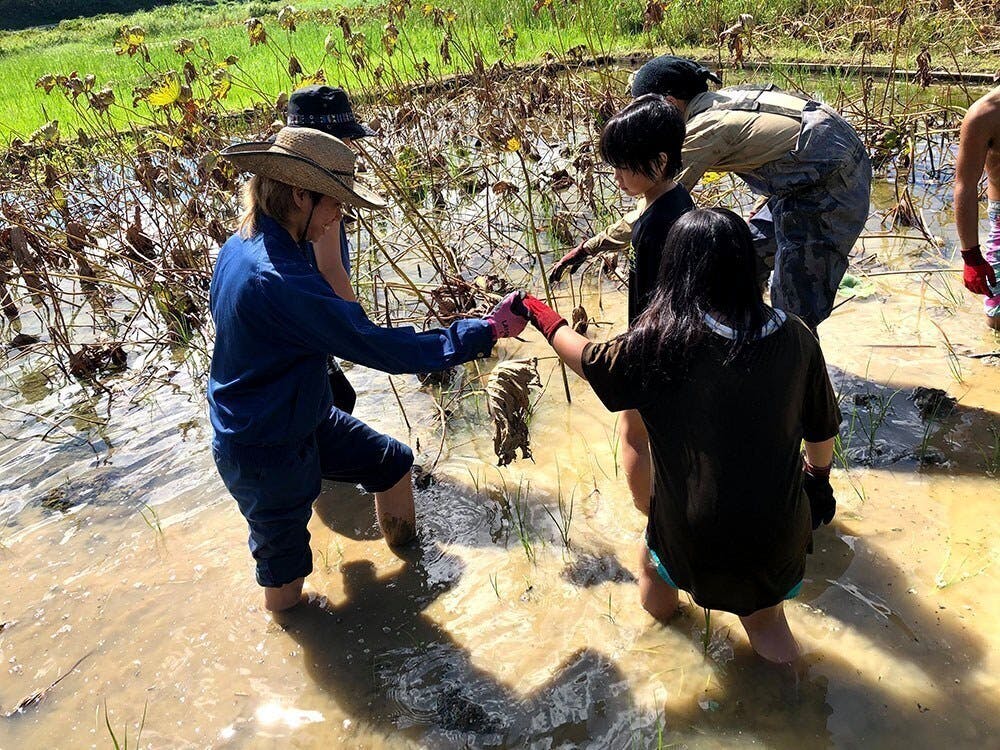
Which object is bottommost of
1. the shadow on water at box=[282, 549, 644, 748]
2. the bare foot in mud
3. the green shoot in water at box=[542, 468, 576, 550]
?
the shadow on water at box=[282, 549, 644, 748]

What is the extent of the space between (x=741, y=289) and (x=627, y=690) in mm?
1276

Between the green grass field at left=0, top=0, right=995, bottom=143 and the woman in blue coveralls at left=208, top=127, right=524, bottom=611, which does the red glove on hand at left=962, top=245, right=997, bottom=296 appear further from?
the green grass field at left=0, top=0, right=995, bottom=143

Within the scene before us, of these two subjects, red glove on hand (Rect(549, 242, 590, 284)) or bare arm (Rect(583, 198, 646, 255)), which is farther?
red glove on hand (Rect(549, 242, 590, 284))

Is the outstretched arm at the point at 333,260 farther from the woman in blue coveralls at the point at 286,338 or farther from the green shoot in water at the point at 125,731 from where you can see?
the green shoot in water at the point at 125,731

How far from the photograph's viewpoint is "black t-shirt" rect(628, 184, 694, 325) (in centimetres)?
238

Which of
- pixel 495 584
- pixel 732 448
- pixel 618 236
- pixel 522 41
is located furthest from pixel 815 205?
pixel 522 41

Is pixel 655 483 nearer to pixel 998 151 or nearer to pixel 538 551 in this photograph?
pixel 538 551

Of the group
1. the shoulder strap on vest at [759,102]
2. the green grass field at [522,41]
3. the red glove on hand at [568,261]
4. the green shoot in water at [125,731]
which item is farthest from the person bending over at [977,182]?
the green shoot in water at [125,731]

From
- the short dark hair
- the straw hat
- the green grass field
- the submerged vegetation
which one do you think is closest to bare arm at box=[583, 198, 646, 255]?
the short dark hair

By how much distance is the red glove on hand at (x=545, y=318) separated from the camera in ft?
7.02

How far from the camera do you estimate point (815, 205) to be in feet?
9.50

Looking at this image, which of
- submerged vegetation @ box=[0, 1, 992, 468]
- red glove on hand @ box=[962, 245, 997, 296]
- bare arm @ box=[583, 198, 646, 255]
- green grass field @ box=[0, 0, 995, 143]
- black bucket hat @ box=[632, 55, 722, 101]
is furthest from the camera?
green grass field @ box=[0, 0, 995, 143]

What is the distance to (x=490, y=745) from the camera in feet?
7.27

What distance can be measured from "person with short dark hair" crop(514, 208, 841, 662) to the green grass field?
3853 mm
